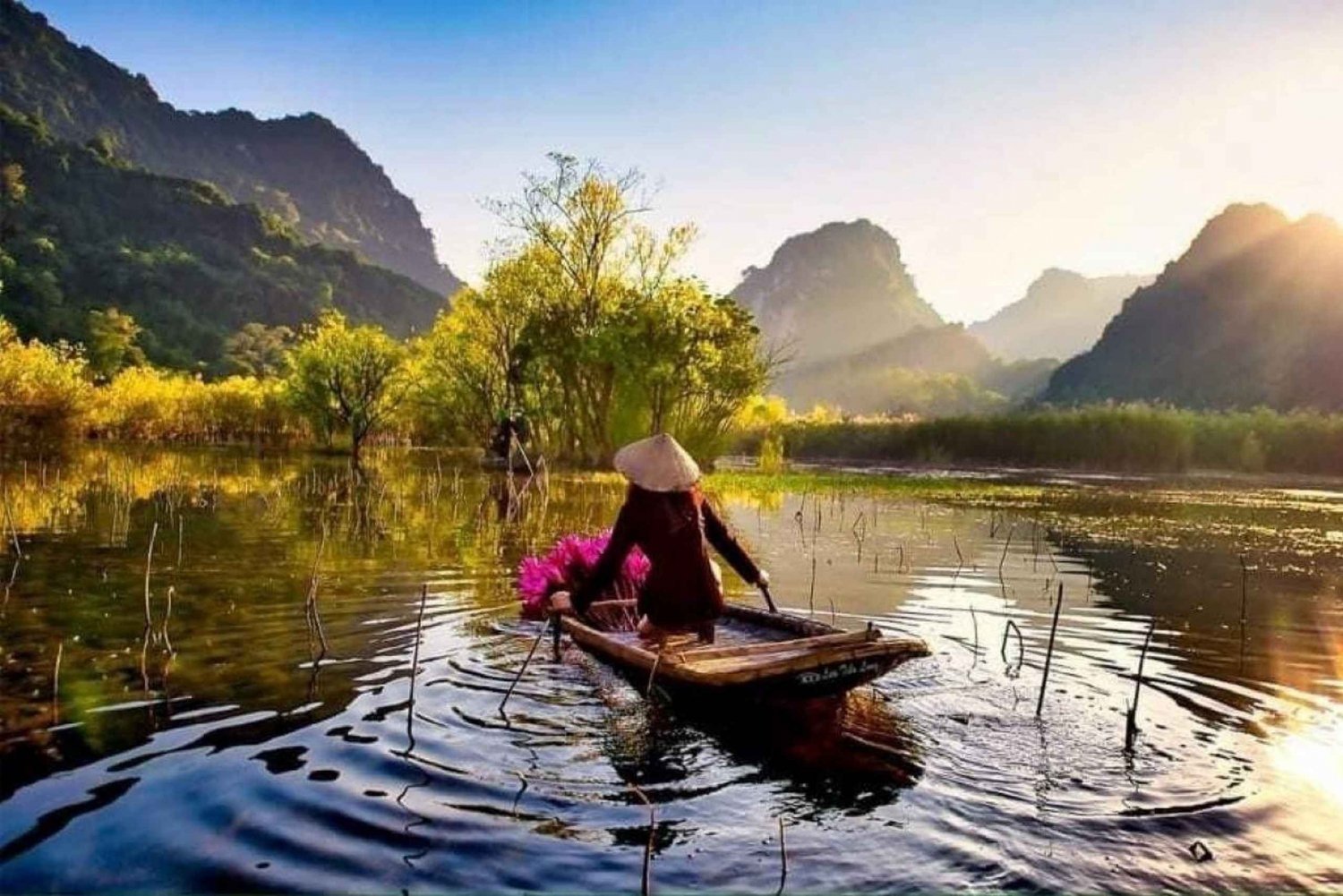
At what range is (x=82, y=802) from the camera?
193 inches

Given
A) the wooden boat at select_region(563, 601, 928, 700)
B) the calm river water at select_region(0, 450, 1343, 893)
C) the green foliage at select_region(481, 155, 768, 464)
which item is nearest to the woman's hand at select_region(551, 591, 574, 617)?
the wooden boat at select_region(563, 601, 928, 700)

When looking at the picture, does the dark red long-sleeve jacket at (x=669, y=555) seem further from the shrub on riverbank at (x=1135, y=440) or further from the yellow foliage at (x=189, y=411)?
the yellow foliage at (x=189, y=411)

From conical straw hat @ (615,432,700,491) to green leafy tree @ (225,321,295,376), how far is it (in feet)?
246

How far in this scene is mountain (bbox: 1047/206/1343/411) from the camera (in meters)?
79.4

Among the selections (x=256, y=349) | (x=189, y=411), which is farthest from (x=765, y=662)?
(x=256, y=349)

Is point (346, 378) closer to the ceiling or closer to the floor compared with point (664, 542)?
closer to the ceiling

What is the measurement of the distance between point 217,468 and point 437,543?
64.9 feet

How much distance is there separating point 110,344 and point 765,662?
235 feet

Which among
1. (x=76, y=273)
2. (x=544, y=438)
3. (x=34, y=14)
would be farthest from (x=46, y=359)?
(x=34, y=14)

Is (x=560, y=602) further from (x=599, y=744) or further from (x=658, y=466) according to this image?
(x=599, y=744)

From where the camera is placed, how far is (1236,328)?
9181 centimetres

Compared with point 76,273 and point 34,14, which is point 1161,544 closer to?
point 76,273

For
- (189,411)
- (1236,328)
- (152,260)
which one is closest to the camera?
(189,411)

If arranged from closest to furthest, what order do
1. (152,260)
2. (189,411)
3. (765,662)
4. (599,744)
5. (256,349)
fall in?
(765,662) < (599,744) < (189,411) < (256,349) < (152,260)
